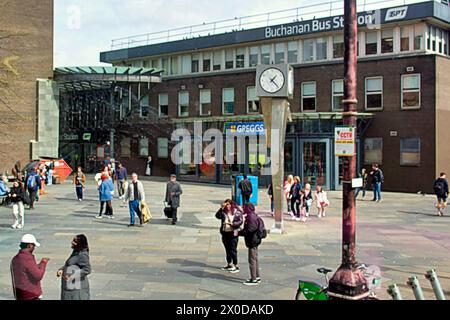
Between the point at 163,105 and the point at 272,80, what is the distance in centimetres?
2730

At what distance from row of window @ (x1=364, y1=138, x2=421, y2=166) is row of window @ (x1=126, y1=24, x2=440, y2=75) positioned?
580 cm

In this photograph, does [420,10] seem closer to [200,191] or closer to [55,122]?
[200,191]

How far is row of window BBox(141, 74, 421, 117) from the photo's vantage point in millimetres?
30844

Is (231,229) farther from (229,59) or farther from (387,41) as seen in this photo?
(229,59)

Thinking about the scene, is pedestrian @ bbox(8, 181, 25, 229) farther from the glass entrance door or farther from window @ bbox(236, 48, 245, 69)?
window @ bbox(236, 48, 245, 69)

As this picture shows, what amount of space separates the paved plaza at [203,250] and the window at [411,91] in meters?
10.0

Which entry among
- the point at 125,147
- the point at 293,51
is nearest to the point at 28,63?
the point at 125,147

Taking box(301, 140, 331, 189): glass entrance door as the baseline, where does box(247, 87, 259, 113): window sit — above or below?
above

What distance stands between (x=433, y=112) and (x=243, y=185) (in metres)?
15.6

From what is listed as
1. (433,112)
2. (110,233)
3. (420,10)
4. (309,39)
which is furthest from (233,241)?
(309,39)

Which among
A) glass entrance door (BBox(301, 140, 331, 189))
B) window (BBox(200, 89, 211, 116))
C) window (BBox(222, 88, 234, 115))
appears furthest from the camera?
window (BBox(200, 89, 211, 116))

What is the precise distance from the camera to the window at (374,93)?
105 feet

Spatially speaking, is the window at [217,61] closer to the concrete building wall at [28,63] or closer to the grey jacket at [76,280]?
the concrete building wall at [28,63]

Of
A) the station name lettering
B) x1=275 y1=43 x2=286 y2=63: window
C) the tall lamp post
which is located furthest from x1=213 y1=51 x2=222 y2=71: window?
the tall lamp post
